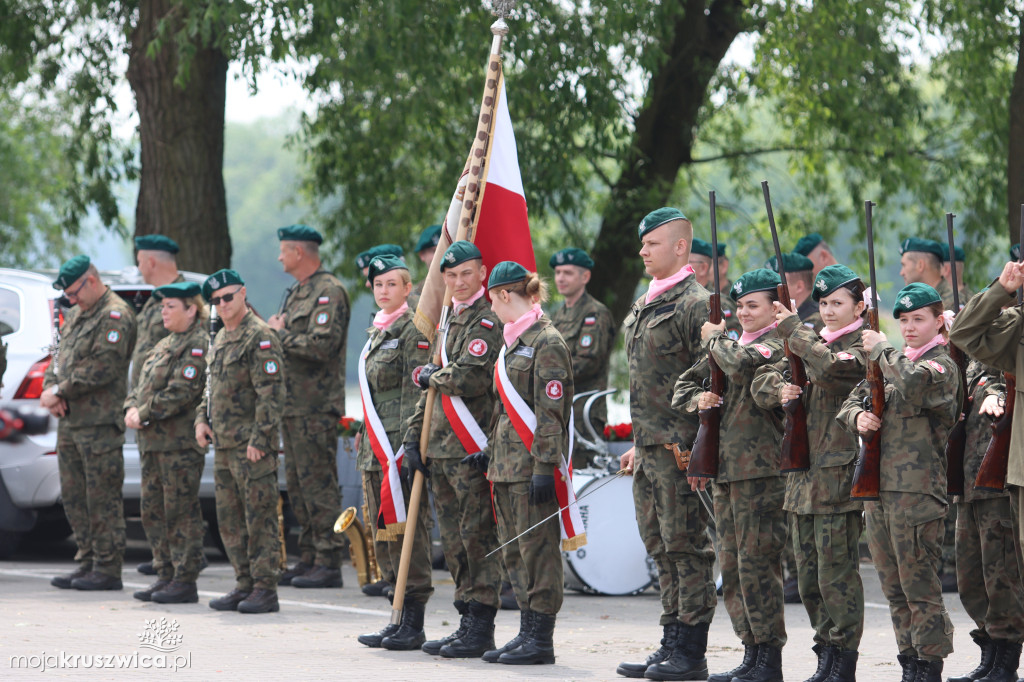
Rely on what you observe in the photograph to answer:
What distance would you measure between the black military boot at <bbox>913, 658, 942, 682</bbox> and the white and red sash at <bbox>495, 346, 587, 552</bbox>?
1845 millimetres

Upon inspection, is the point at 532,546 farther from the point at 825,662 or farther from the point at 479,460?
the point at 825,662

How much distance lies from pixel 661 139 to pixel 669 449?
30.1ft

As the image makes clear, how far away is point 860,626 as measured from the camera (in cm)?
656

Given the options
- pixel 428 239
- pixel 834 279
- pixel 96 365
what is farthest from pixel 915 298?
pixel 96 365

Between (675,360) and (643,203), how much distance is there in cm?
802

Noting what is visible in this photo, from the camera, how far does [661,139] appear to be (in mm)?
15883

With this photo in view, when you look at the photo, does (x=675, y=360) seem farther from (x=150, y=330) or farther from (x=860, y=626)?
(x=150, y=330)

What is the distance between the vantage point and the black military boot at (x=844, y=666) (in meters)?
6.56

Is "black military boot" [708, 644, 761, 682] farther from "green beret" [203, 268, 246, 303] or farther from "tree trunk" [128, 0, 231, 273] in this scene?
"tree trunk" [128, 0, 231, 273]

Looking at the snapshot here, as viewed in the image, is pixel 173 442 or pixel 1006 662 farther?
pixel 173 442

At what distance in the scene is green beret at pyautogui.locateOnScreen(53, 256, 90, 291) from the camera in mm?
10328

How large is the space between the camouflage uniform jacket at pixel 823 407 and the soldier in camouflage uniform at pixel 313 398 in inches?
183

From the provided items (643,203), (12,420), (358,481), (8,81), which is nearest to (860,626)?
(358,481)

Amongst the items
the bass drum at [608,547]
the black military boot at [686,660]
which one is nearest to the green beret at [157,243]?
the bass drum at [608,547]
